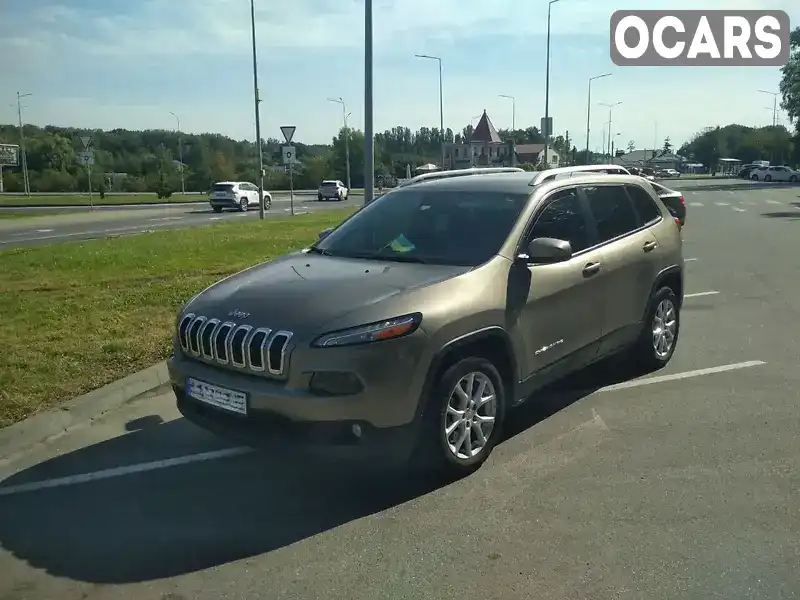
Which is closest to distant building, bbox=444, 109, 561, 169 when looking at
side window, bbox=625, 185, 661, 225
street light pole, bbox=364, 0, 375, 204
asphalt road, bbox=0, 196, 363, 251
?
asphalt road, bbox=0, 196, 363, 251

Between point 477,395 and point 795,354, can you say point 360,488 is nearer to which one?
point 477,395

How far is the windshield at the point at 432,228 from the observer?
503 cm

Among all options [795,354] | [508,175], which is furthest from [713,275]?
[508,175]

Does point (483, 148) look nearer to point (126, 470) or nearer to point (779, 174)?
point (779, 174)

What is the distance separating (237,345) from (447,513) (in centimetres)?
144

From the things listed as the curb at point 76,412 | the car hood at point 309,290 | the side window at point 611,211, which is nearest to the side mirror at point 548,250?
the car hood at point 309,290

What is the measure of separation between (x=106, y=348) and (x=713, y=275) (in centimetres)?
969

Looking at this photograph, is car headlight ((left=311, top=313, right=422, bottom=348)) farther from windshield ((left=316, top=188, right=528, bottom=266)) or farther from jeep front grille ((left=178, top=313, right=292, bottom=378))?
windshield ((left=316, top=188, right=528, bottom=266))

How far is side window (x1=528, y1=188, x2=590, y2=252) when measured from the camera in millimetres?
5312

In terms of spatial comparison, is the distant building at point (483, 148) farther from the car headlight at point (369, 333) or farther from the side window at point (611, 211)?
the car headlight at point (369, 333)

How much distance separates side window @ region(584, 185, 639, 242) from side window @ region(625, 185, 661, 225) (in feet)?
0.39

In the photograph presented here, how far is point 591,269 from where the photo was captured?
5.57 meters

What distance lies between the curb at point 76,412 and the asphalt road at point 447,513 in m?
0.12

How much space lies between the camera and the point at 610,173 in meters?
6.53
